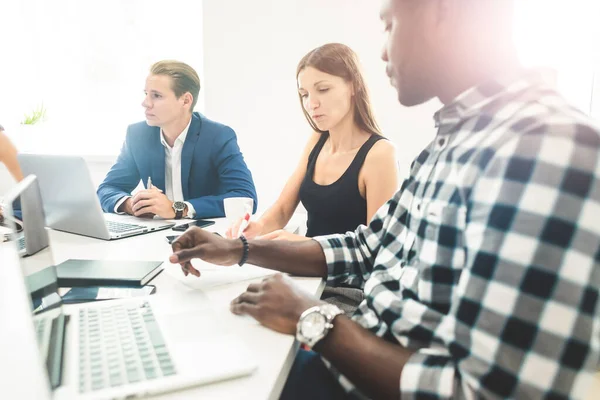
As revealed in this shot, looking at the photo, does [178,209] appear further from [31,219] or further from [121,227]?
[31,219]

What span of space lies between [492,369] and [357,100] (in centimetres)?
132

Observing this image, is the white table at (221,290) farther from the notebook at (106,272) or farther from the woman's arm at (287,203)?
the woman's arm at (287,203)

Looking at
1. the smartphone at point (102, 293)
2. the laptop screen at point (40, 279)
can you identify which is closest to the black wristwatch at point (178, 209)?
the smartphone at point (102, 293)

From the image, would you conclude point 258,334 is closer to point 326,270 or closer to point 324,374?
point 324,374

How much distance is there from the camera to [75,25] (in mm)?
3545

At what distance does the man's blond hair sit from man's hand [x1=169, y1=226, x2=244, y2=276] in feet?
4.21

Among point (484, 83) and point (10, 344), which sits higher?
point (484, 83)

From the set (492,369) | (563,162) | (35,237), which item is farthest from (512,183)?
(35,237)

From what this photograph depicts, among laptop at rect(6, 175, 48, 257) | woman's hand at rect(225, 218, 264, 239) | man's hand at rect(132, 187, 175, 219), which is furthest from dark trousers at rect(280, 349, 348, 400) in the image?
man's hand at rect(132, 187, 175, 219)

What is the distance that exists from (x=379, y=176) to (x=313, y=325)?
0.92m

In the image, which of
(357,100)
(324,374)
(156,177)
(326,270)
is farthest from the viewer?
(156,177)

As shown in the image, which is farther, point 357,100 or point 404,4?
point 357,100

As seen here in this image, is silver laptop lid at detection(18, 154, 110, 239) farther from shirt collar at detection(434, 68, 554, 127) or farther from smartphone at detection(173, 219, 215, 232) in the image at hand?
shirt collar at detection(434, 68, 554, 127)

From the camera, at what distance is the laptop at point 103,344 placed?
1.74ft
